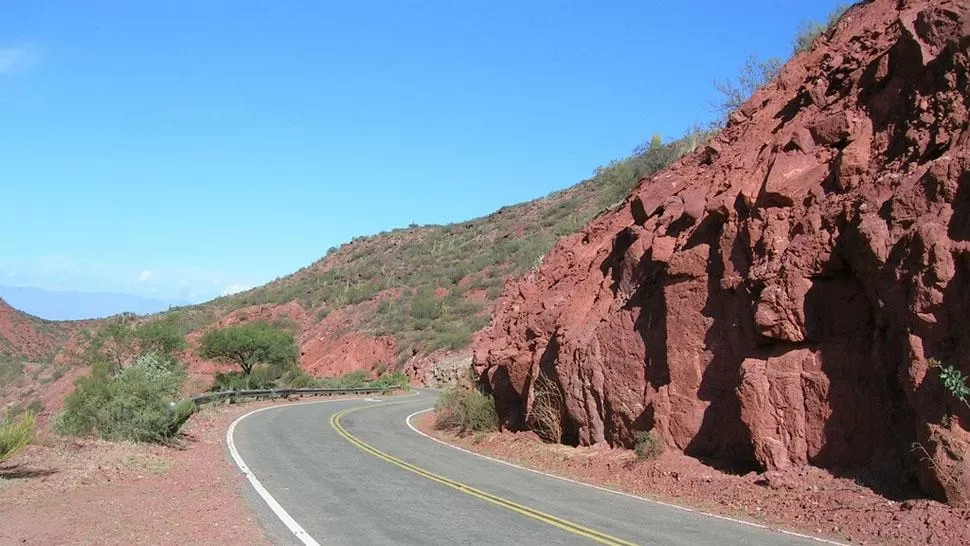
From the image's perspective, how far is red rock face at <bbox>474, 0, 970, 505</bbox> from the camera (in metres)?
10.4

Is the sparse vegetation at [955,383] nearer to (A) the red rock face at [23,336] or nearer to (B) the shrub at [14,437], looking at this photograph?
(B) the shrub at [14,437]

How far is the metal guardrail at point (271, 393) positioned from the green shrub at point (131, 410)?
18.9ft

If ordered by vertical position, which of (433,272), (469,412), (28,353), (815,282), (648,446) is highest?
(433,272)

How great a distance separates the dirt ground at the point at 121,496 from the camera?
9047 mm

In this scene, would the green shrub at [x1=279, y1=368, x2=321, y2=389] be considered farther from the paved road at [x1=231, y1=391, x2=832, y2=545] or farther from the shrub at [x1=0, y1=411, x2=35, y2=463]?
the shrub at [x1=0, y1=411, x2=35, y2=463]

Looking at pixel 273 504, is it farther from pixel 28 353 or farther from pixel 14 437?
pixel 28 353

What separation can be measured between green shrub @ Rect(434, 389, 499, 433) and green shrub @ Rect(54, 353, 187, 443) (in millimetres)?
8027

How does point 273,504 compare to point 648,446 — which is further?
point 648,446

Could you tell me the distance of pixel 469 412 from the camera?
22.8 meters

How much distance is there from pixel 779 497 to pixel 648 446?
3556mm

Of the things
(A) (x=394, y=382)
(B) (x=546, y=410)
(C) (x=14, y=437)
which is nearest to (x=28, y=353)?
(A) (x=394, y=382)

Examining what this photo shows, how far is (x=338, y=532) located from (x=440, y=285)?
200 feet

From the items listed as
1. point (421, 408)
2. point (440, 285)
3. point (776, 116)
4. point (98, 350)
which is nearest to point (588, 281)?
point (776, 116)

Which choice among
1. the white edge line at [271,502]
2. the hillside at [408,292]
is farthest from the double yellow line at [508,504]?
the hillside at [408,292]
